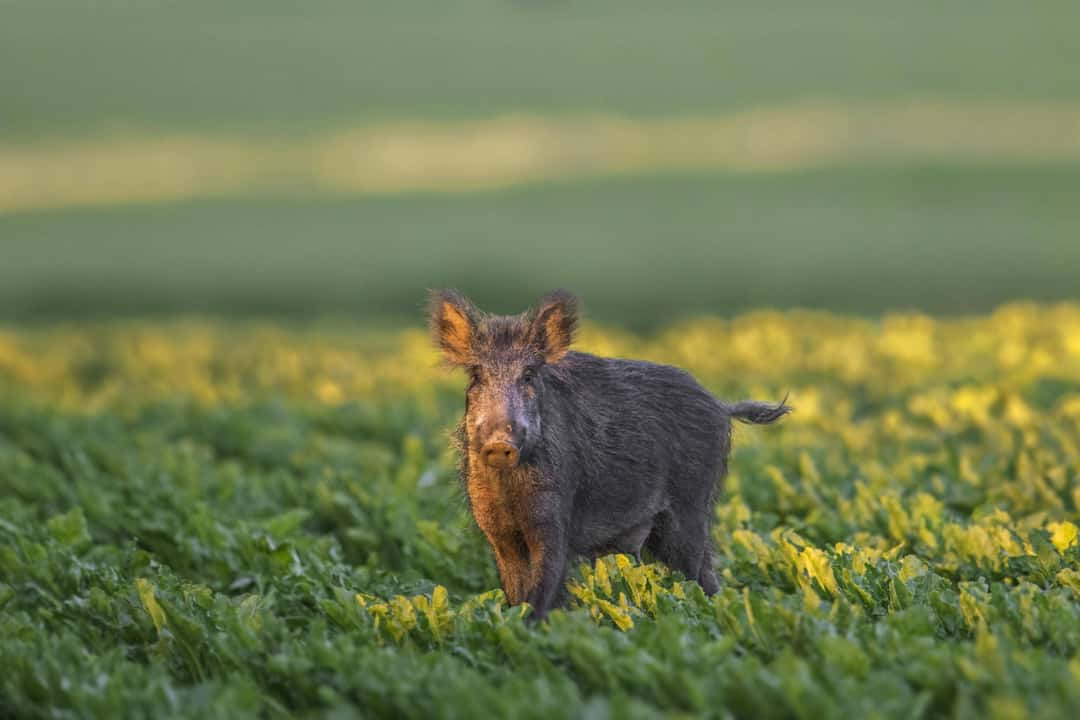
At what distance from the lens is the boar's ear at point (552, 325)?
22.7 feet

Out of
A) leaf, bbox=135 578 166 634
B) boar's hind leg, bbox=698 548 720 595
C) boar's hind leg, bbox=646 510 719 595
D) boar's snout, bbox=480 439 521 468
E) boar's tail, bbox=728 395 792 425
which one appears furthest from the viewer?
boar's tail, bbox=728 395 792 425

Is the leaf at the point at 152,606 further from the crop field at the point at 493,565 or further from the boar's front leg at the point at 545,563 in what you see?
the boar's front leg at the point at 545,563

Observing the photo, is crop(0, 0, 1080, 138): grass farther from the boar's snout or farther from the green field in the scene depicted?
the boar's snout

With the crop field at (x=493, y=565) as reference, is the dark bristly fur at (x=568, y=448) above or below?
above

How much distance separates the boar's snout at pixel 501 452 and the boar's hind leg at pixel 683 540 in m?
1.27

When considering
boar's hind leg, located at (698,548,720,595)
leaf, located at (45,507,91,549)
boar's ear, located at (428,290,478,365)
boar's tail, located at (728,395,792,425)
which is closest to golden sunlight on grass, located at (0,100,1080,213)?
leaf, located at (45,507,91,549)

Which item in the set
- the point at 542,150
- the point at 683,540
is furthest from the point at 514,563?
the point at 542,150

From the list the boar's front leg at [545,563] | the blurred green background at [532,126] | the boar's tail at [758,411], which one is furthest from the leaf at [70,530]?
the blurred green background at [532,126]

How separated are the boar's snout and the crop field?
59 cm

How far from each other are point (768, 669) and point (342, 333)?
707 inches

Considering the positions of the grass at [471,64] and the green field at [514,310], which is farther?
the grass at [471,64]

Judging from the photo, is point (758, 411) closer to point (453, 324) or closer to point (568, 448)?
point (568, 448)

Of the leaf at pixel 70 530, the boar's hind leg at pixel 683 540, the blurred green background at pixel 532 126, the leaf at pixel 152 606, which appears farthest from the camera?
the blurred green background at pixel 532 126

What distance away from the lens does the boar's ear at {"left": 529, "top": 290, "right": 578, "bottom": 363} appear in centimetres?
693
